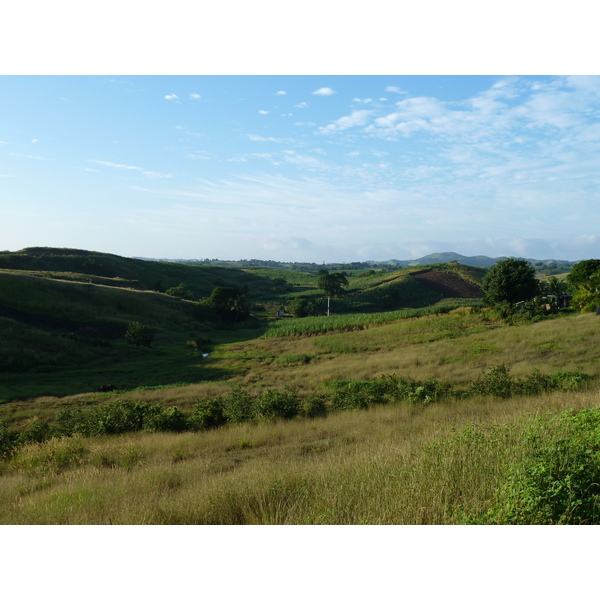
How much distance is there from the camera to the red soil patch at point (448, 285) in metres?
97.6

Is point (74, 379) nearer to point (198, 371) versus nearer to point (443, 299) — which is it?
point (198, 371)

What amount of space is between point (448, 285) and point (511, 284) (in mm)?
62102

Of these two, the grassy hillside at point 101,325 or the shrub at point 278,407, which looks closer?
the shrub at point 278,407

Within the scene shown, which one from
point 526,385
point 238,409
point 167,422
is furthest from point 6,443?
point 526,385

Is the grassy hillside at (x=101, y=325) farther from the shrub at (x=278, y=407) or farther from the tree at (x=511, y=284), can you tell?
the shrub at (x=278, y=407)

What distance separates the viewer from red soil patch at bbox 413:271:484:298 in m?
97.6

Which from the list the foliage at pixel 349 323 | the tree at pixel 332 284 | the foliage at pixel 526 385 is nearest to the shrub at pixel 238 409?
the foliage at pixel 526 385

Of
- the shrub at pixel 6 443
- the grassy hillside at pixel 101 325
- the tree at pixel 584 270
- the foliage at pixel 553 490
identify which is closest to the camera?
the foliage at pixel 553 490

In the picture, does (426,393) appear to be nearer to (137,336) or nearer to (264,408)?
(264,408)

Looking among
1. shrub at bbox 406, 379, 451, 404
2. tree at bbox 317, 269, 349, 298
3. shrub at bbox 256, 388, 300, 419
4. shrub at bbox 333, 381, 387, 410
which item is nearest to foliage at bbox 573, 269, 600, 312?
shrub at bbox 406, 379, 451, 404

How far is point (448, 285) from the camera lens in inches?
4087

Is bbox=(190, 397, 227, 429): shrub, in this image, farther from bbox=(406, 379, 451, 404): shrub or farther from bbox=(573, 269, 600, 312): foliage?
bbox=(573, 269, 600, 312): foliage

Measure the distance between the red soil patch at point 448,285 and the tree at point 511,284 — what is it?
173ft

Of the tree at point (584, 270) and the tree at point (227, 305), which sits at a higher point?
the tree at point (584, 270)
